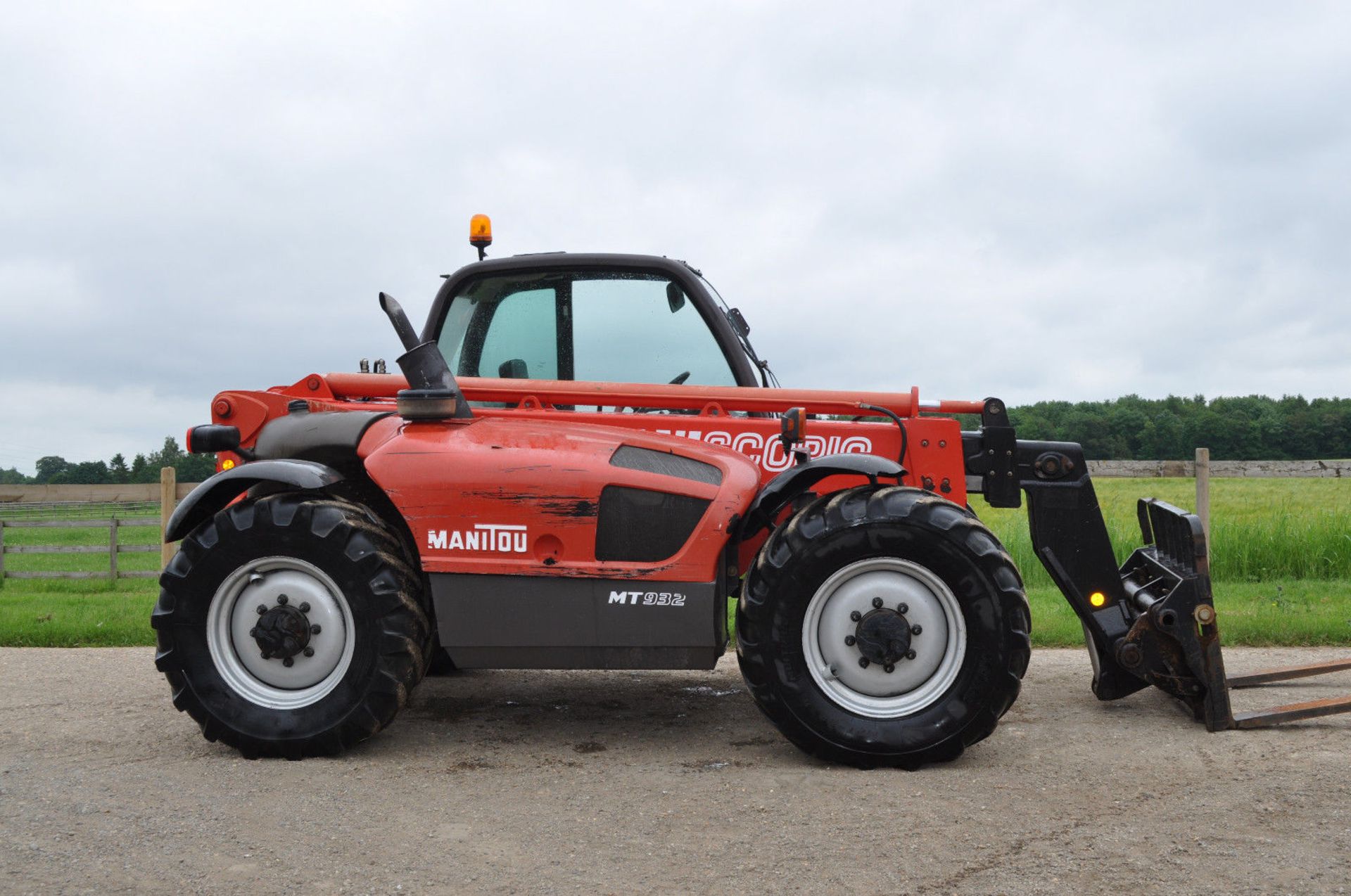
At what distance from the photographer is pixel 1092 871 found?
11.8 feet

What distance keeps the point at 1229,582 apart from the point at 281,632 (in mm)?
10754

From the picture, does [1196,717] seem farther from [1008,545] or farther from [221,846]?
[1008,545]

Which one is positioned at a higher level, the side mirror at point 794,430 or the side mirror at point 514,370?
the side mirror at point 514,370

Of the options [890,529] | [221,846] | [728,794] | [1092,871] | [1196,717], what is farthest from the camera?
[1196,717]

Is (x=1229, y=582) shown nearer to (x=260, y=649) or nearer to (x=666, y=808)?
(x=666, y=808)

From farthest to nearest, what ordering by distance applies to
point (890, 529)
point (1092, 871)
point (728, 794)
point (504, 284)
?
point (504, 284) → point (890, 529) → point (728, 794) → point (1092, 871)

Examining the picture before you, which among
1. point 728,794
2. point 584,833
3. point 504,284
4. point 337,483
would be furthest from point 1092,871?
point 504,284

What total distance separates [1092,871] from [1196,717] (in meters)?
2.28

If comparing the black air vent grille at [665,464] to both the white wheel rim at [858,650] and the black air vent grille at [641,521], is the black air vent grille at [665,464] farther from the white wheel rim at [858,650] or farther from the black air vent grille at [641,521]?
the white wheel rim at [858,650]

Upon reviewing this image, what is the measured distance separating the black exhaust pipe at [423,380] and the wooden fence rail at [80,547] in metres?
11.2

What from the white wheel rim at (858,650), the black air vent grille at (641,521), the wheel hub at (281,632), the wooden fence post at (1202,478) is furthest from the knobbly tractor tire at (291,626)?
the wooden fence post at (1202,478)

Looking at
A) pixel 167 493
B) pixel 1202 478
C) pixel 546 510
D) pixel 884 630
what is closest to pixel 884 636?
pixel 884 630

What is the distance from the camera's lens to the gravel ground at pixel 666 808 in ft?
11.8

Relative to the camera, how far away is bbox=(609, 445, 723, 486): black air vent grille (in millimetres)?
5121
